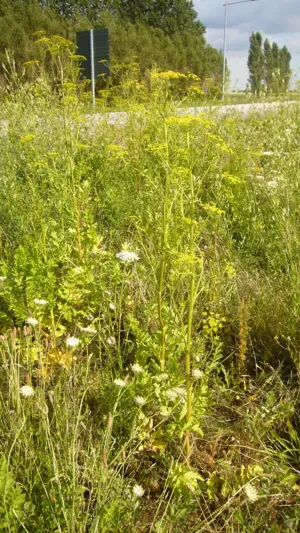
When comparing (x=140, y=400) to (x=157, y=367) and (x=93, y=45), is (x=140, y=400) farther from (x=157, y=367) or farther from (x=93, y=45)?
(x=93, y=45)

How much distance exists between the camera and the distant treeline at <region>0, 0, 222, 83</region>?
56.1 ft

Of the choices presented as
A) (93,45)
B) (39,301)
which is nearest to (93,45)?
(93,45)

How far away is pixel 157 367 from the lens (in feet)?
5.68

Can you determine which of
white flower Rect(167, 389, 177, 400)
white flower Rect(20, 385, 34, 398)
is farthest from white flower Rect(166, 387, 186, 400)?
white flower Rect(20, 385, 34, 398)

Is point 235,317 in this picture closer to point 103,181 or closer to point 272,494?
point 272,494

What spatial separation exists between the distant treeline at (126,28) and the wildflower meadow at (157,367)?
10104 millimetres

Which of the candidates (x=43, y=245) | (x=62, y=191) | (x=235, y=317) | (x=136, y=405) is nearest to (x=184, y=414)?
(x=136, y=405)

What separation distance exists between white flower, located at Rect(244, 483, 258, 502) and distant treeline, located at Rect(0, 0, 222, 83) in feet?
37.7

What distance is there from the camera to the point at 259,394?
2.09m

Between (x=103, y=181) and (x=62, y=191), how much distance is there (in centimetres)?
105

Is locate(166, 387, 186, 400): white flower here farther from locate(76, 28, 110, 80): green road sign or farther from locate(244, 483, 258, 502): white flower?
locate(76, 28, 110, 80): green road sign

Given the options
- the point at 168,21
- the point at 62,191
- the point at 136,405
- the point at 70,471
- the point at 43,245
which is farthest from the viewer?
the point at 168,21

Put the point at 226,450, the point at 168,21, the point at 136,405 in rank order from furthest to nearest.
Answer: the point at 168,21, the point at 226,450, the point at 136,405

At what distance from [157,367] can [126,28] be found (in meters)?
25.4
